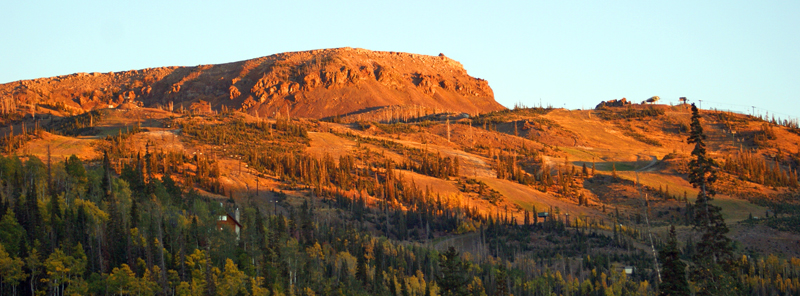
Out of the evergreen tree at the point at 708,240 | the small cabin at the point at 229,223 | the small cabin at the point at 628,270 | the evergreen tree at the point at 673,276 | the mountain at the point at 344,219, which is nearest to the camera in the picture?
the evergreen tree at the point at 673,276

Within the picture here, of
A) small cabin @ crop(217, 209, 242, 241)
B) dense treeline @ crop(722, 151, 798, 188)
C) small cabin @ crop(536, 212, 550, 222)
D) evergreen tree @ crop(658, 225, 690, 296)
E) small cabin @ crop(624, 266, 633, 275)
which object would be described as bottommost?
small cabin @ crop(624, 266, 633, 275)

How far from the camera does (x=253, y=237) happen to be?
89.2 meters

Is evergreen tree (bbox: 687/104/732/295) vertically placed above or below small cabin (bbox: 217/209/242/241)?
above

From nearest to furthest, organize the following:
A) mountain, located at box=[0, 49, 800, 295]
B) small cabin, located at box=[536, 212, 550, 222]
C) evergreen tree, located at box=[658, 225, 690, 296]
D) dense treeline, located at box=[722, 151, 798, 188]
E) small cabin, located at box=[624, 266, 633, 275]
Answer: evergreen tree, located at box=[658, 225, 690, 296]
mountain, located at box=[0, 49, 800, 295]
small cabin, located at box=[624, 266, 633, 275]
small cabin, located at box=[536, 212, 550, 222]
dense treeline, located at box=[722, 151, 798, 188]

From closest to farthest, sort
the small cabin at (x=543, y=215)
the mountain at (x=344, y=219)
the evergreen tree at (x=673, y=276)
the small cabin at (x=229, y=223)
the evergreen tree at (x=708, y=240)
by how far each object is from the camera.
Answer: the evergreen tree at (x=673, y=276), the evergreen tree at (x=708, y=240), the mountain at (x=344, y=219), the small cabin at (x=229, y=223), the small cabin at (x=543, y=215)

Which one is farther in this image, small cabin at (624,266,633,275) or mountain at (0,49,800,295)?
small cabin at (624,266,633,275)

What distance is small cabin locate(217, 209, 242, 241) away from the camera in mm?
93594

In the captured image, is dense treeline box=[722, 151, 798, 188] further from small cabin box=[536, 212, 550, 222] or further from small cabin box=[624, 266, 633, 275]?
small cabin box=[624, 266, 633, 275]

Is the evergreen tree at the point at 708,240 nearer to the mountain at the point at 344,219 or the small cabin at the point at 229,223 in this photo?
the mountain at the point at 344,219

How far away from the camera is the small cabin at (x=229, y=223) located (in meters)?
93.6

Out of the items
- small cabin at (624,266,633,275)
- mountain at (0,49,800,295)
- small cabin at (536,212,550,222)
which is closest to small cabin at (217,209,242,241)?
mountain at (0,49,800,295)

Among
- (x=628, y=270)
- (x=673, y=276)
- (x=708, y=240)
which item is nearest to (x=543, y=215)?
(x=628, y=270)

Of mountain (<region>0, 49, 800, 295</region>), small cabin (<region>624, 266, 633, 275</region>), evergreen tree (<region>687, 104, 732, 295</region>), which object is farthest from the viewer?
small cabin (<region>624, 266, 633, 275</region>)

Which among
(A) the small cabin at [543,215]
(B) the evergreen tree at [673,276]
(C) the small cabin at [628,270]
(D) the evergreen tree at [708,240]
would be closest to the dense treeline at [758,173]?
(A) the small cabin at [543,215]
